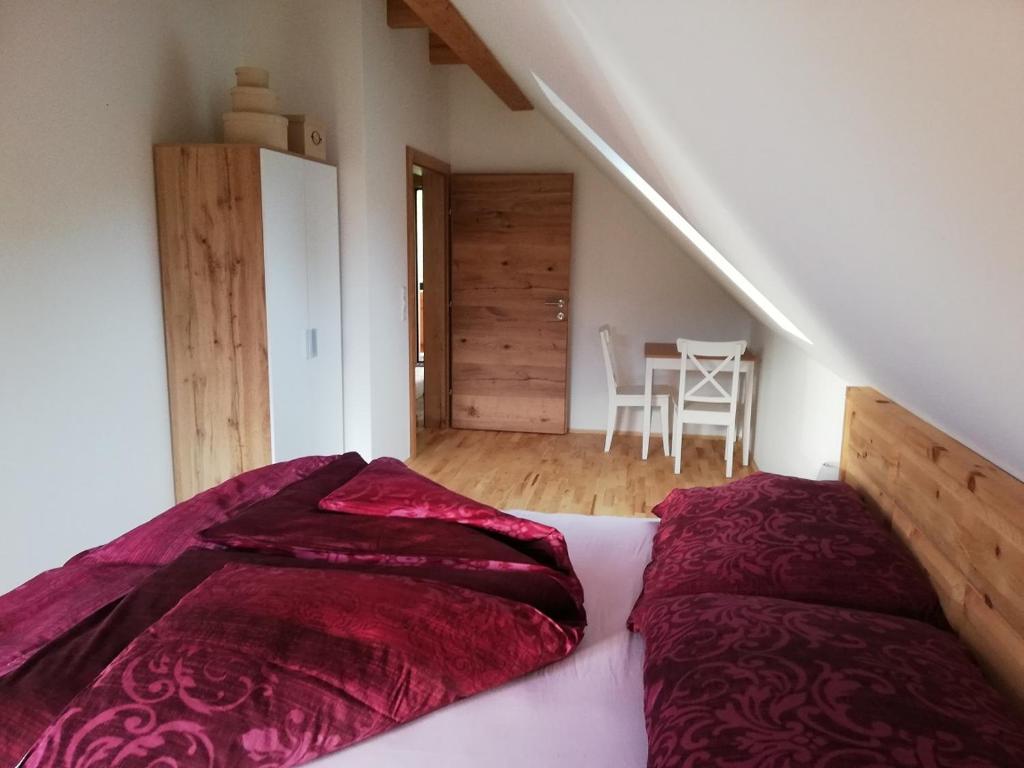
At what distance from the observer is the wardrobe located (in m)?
3.18

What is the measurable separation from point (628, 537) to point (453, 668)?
931mm

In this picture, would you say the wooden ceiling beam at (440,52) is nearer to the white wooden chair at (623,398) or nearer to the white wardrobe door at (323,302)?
the white wardrobe door at (323,302)

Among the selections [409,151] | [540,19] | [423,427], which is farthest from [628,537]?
[423,427]

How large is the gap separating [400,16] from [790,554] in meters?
3.52

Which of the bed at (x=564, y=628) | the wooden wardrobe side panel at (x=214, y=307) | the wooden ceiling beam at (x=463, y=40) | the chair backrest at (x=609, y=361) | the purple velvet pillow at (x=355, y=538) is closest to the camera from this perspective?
the bed at (x=564, y=628)

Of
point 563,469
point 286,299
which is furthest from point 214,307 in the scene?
point 563,469

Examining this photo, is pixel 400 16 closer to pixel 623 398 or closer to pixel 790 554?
pixel 623 398

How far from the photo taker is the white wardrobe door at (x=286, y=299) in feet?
10.6

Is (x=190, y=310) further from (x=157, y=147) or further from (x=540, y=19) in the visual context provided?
(x=540, y=19)

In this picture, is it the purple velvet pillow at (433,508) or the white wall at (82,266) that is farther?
the white wall at (82,266)

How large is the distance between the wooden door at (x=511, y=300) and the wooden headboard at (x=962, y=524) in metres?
3.55

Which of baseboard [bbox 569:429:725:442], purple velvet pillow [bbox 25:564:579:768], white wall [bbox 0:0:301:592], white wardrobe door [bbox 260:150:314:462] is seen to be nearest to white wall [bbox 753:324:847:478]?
baseboard [bbox 569:429:725:442]

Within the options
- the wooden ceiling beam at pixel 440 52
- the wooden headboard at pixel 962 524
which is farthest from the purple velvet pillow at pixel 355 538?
the wooden ceiling beam at pixel 440 52

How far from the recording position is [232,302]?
3248 millimetres
